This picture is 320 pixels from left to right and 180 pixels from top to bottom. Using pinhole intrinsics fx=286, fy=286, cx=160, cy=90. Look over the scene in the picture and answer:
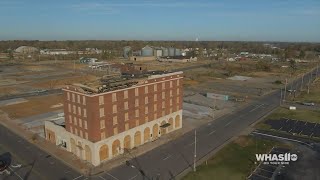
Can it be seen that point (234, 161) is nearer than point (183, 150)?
Yes

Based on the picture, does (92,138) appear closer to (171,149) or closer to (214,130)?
(171,149)

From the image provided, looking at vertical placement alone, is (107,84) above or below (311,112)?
above

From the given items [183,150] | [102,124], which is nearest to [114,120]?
[102,124]

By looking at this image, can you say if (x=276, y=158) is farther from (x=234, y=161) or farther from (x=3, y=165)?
(x=3, y=165)

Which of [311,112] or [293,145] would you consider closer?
[293,145]

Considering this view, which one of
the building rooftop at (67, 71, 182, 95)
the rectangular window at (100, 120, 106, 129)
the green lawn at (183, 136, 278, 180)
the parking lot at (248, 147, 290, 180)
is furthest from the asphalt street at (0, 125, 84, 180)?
the parking lot at (248, 147, 290, 180)

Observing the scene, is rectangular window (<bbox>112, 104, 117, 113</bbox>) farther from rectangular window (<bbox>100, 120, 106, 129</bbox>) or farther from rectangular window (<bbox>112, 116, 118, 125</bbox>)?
rectangular window (<bbox>100, 120, 106, 129</bbox>)

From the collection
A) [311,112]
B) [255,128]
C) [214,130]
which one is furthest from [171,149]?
[311,112]
